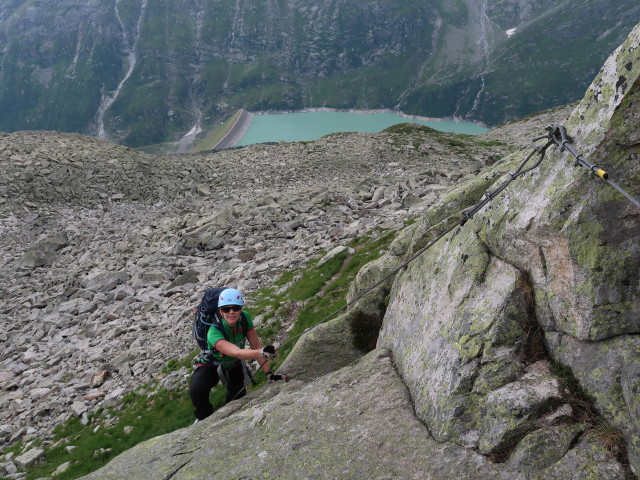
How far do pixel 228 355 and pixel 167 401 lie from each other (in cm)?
948

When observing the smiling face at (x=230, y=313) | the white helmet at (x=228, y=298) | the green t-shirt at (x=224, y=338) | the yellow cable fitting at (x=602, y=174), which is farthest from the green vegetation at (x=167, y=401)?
the yellow cable fitting at (x=602, y=174)

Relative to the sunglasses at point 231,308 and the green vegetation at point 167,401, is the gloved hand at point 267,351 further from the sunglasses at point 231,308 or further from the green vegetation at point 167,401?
the green vegetation at point 167,401

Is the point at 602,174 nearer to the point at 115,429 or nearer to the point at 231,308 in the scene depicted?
the point at 231,308

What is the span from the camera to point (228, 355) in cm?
995

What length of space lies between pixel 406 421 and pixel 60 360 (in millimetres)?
23871

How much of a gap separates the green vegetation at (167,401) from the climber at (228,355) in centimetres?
193

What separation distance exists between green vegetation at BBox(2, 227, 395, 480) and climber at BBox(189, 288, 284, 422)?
193 cm

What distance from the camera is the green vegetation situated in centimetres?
1509

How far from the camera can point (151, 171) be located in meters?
51.9

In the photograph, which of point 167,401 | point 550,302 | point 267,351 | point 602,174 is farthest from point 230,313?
point 167,401

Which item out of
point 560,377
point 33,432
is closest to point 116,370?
point 33,432

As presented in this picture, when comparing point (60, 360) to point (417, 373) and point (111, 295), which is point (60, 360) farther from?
point (417, 373)

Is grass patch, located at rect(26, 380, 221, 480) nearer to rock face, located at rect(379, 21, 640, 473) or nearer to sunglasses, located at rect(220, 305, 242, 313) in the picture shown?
sunglasses, located at rect(220, 305, 242, 313)

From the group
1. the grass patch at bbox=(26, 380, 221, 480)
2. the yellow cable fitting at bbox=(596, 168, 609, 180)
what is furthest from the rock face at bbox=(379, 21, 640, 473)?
the grass patch at bbox=(26, 380, 221, 480)
